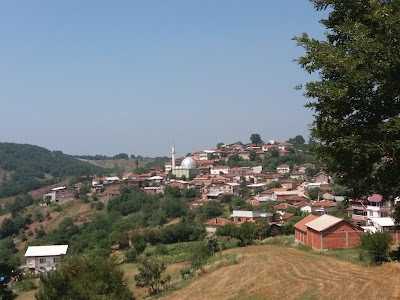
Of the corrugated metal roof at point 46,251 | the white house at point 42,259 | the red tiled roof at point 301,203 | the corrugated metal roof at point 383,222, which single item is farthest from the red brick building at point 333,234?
the corrugated metal roof at point 46,251

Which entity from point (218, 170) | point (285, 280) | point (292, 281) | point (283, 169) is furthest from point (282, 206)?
point (218, 170)

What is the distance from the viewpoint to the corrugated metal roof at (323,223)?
41.8 metres

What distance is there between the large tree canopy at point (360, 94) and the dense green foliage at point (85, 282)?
16.8 meters

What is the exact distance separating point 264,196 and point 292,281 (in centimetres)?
6834

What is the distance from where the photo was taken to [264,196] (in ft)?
293

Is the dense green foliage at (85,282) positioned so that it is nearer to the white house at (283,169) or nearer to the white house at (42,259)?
the white house at (42,259)

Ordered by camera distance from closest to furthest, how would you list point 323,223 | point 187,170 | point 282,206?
1. point 323,223
2. point 282,206
3. point 187,170

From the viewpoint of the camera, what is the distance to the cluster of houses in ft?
142

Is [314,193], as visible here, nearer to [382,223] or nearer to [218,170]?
[382,223]

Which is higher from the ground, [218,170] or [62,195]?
[218,170]

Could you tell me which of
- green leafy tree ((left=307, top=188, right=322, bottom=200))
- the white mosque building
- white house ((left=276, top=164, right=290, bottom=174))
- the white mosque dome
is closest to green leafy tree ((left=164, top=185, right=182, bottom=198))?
the white mosque building

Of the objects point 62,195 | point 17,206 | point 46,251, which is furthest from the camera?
point 62,195

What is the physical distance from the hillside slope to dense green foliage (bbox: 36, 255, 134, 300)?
152 inches

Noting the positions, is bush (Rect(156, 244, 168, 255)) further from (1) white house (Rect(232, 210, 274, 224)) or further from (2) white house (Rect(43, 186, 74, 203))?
(2) white house (Rect(43, 186, 74, 203))
